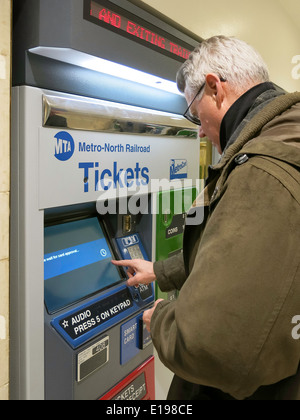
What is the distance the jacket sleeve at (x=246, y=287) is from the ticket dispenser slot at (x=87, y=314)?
653mm

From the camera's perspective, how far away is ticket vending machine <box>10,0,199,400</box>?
123 centimetres

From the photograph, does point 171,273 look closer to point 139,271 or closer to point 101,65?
point 139,271

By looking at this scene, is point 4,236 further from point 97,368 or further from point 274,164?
point 274,164

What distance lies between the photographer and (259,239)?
836mm

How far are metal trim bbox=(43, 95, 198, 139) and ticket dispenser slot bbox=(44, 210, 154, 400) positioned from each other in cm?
46

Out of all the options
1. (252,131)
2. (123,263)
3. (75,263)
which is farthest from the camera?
(123,263)

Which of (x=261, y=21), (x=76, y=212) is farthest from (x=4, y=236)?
(x=261, y=21)

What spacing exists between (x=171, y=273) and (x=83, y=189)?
563mm

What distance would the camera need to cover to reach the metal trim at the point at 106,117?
1267mm

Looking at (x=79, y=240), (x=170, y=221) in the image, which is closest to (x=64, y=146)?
(x=79, y=240)

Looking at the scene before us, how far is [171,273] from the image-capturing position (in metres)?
1.67

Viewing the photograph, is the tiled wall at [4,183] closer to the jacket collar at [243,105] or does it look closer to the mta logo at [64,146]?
the mta logo at [64,146]

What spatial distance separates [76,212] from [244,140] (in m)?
0.93

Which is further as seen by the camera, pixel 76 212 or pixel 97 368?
pixel 76 212
